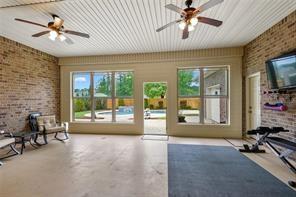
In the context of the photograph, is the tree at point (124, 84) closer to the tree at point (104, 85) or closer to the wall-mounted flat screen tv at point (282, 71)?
the tree at point (104, 85)

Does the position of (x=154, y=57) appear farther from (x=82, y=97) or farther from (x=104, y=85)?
(x=82, y=97)

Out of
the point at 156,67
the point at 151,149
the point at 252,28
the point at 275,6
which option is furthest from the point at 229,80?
the point at 151,149

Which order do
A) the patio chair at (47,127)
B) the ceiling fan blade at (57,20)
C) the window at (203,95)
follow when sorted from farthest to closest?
1. the window at (203,95)
2. the patio chair at (47,127)
3. the ceiling fan blade at (57,20)

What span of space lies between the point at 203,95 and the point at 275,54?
2.62 meters

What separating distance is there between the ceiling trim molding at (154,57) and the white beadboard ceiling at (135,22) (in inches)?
10.9

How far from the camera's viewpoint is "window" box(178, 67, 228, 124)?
655 centimetres

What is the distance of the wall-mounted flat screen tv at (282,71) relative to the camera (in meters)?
3.54

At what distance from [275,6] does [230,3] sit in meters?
0.92

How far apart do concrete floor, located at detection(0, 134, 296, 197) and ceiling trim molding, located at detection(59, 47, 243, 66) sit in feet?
10.4

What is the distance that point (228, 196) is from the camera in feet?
8.21


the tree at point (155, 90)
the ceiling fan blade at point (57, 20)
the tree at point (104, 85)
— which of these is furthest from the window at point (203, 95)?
the ceiling fan blade at point (57, 20)

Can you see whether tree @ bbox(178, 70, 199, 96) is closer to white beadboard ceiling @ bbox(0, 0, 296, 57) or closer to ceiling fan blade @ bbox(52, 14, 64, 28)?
white beadboard ceiling @ bbox(0, 0, 296, 57)

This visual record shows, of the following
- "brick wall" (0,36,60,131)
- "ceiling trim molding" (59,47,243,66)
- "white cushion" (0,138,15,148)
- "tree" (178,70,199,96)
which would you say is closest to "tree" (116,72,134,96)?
"ceiling trim molding" (59,47,243,66)

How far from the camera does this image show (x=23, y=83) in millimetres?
5785
